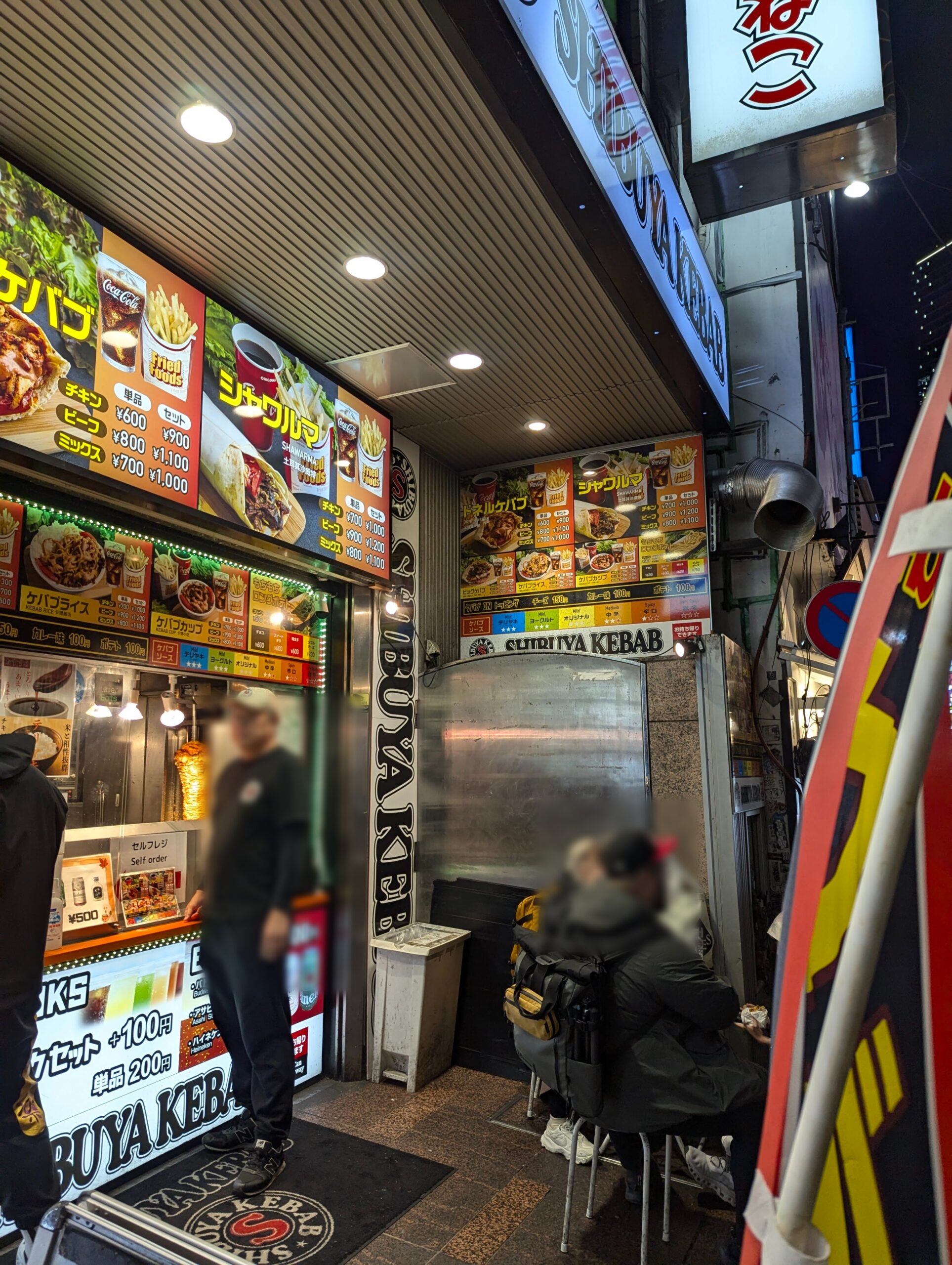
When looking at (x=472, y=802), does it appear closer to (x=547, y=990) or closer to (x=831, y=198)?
(x=547, y=990)

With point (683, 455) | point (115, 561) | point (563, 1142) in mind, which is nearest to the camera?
point (115, 561)

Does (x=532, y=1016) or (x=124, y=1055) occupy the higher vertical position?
(x=532, y=1016)

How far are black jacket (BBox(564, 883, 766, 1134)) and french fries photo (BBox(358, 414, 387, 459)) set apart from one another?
3406 millimetres

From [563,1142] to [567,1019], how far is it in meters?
1.61

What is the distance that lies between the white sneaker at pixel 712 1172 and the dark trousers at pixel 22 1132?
103 inches

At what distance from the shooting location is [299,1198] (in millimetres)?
3482

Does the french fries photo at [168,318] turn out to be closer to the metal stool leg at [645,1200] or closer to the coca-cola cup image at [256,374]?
the coca-cola cup image at [256,374]

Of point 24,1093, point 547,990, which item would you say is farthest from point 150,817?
point 547,990

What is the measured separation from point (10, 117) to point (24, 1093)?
352 centimetres

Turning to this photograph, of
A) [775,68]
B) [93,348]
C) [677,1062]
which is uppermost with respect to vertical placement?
[775,68]

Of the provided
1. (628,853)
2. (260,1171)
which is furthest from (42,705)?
(628,853)

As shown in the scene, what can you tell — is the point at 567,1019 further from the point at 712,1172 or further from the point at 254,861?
the point at 254,861

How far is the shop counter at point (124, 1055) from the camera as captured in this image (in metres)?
3.23

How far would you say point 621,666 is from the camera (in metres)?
5.07
